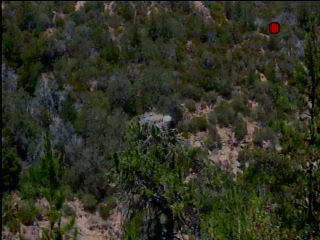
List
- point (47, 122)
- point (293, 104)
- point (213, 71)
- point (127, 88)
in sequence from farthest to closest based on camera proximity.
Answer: point (213, 71), point (127, 88), point (47, 122), point (293, 104)

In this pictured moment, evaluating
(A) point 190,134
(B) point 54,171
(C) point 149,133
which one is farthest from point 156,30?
(B) point 54,171

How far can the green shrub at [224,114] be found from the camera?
1483 cm

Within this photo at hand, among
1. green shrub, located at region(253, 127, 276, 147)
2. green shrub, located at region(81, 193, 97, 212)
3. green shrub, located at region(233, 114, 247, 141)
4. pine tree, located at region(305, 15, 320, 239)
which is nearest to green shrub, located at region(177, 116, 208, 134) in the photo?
green shrub, located at region(233, 114, 247, 141)

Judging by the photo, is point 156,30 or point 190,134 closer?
point 190,134

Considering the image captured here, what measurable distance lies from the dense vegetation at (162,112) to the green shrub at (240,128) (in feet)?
0.14

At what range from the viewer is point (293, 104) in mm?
7445

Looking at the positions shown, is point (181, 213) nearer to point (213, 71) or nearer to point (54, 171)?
point (54, 171)

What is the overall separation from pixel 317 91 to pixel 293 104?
0.44m

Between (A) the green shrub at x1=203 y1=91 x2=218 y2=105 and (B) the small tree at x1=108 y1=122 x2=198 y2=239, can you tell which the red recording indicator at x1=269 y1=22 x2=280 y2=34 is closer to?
(A) the green shrub at x1=203 y1=91 x2=218 y2=105

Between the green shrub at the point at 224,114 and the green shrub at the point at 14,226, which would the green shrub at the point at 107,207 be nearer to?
the green shrub at the point at 14,226

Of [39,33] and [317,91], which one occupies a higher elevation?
[39,33]

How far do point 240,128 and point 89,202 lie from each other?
4.98m

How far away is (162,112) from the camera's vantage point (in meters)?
14.2

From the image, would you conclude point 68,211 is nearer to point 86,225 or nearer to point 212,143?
point 86,225
